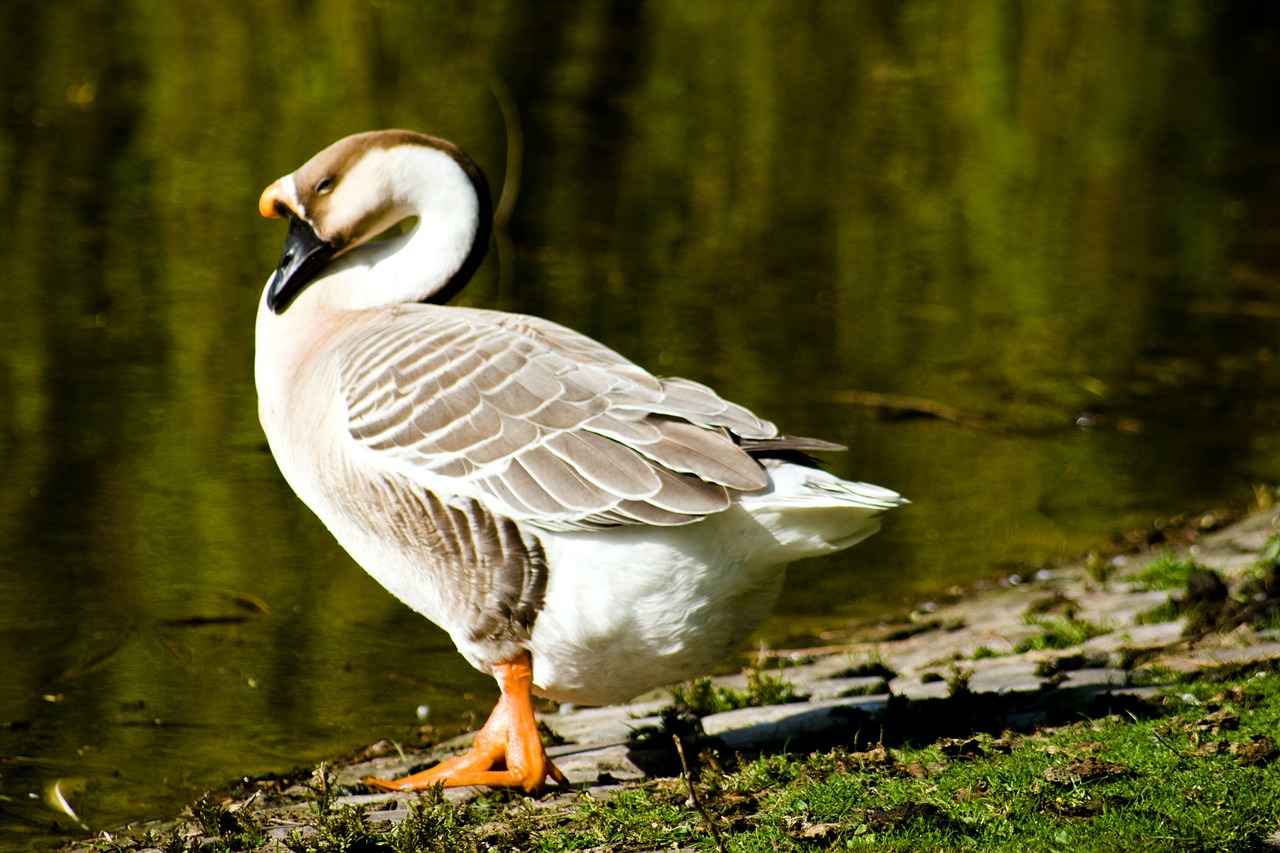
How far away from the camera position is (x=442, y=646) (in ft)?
19.3

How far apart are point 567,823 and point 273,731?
1691mm

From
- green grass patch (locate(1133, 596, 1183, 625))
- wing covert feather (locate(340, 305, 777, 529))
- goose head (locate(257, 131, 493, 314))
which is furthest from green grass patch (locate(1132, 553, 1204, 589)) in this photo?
goose head (locate(257, 131, 493, 314))

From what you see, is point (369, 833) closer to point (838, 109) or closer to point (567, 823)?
point (567, 823)

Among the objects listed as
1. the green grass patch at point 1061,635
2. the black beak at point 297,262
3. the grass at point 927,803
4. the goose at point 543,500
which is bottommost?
the green grass patch at point 1061,635

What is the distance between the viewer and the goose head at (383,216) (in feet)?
15.4

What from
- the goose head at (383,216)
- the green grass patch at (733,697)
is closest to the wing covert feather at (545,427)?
the goose head at (383,216)

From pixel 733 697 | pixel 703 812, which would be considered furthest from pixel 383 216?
pixel 703 812

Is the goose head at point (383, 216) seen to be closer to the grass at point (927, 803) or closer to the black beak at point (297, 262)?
the black beak at point (297, 262)

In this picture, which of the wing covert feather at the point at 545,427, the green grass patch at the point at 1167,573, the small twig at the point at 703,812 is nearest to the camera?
the small twig at the point at 703,812

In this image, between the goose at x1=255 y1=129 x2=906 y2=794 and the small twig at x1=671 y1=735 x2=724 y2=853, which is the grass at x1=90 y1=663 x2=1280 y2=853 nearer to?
the small twig at x1=671 y1=735 x2=724 y2=853

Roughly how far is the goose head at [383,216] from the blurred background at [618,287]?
5.09 feet

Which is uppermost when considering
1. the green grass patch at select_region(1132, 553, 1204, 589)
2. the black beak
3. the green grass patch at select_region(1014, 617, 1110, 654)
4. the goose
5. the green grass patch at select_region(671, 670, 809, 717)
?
the black beak

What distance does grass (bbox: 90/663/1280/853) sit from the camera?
3.50 metres

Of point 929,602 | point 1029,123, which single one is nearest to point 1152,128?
point 1029,123
